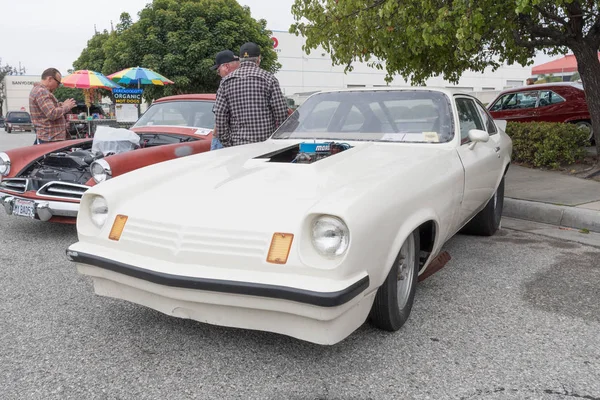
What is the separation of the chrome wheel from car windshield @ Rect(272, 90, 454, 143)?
1035 millimetres

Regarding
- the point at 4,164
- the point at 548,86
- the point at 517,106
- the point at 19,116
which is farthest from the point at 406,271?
the point at 19,116

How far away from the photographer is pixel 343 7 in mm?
7398

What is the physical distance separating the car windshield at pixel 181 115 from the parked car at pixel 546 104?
7666 millimetres

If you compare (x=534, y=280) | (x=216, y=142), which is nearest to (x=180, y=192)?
(x=216, y=142)

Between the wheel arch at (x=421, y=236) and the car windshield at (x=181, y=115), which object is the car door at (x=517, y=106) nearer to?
the car windshield at (x=181, y=115)

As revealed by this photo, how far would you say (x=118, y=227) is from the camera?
280 cm

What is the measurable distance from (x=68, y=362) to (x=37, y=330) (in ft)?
1.70

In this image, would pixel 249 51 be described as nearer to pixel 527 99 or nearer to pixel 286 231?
pixel 286 231

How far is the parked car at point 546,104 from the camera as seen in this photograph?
1108 cm

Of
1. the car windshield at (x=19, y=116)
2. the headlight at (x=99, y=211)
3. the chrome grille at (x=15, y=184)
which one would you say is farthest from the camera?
the car windshield at (x=19, y=116)

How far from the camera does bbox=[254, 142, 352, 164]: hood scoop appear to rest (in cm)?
359

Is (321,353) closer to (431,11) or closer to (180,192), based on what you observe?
(180,192)

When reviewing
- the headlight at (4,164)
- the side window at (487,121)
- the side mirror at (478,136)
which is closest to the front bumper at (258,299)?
the side mirror at (478,136)

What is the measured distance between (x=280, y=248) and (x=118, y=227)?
0.95m
